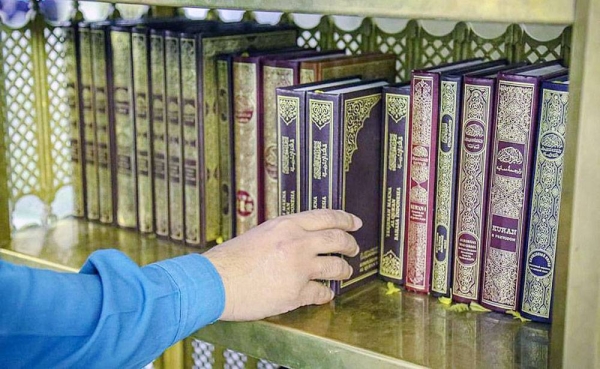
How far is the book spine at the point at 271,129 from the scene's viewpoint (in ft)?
3.64

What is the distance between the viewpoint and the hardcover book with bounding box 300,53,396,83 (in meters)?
1.08

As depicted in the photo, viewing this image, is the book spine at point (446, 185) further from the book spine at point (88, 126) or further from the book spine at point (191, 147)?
the book spine at point (88, 126)

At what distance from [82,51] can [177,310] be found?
1.95ft

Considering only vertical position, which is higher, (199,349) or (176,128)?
(176,128)

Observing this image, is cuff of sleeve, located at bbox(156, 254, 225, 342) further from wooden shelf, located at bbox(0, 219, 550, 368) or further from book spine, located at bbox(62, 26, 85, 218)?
book spine, located at bbox(62, 26, 85, 218)

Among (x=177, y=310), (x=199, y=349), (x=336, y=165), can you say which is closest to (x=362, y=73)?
(x=336, y=165)

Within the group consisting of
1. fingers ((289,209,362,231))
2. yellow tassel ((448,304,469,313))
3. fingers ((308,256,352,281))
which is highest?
fingers ((289,209,362,231))

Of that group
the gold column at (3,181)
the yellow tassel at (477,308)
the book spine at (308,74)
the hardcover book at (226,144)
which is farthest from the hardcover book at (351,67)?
the gold column at (3,181)

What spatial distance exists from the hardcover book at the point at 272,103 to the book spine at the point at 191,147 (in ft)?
0.35

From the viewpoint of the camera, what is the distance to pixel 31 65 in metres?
1.36

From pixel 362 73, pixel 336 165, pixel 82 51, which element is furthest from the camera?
pixel 82 51

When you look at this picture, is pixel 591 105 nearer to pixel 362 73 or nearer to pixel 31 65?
pixel 362 73

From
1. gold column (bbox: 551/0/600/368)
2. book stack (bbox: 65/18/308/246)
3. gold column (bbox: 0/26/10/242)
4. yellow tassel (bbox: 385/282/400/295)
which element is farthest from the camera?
gold column (bbox: 0/26/10/242)

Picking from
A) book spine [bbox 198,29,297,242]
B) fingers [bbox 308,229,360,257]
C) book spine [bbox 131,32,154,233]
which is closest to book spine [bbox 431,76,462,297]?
fingers [bbox 308,229,360,257]
